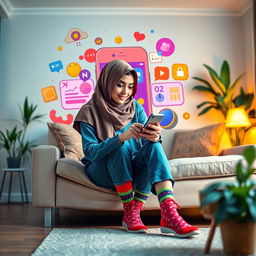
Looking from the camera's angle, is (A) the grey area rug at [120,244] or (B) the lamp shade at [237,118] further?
(B) the lamp shade at [237,118]

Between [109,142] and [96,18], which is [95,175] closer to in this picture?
[109,142]

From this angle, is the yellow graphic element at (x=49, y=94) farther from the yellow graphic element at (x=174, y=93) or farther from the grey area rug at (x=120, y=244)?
the grey area rug at (x=120, y=244)

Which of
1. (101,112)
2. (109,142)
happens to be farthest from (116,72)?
(109,142)

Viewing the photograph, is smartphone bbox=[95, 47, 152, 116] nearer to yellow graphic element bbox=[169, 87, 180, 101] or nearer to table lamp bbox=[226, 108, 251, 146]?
yellow graphic element bbox=[169, 87, 180, 101]

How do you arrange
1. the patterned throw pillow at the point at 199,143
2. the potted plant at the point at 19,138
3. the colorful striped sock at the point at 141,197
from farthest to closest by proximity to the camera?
the potted plant at the point at 19,138 → the patterned throw pillow at the point at 199,143 → the colorful striped sock at the point at 141,197

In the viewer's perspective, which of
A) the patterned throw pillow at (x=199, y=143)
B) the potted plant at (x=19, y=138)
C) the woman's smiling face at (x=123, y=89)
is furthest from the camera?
the potted plant at (x=19, y=138)

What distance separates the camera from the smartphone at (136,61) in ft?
13.2

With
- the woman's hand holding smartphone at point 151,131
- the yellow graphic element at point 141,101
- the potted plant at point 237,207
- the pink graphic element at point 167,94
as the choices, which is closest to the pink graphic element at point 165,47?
the pink graphic element at point 167,94

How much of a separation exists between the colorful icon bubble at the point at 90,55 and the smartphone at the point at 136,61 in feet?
0.13

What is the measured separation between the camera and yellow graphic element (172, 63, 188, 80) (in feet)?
13.4

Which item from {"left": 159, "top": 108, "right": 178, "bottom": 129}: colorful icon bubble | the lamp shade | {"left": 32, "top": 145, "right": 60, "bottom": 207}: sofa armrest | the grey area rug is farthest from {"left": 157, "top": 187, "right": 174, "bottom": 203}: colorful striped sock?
{"left": 159, "top": 108, "right": 178, "bottom": 129}: colorful icon bubble

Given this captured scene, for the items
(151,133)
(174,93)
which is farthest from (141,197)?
(174,93)

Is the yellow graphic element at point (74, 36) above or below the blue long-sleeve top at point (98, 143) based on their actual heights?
above

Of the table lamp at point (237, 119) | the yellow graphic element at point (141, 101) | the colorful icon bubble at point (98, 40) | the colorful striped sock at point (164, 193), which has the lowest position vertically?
the colorful striped sock at point (164, 193)
